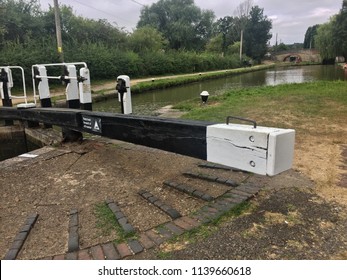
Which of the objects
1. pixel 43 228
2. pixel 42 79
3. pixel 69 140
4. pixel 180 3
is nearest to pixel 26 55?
pixel 42 79

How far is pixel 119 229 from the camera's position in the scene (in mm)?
2396

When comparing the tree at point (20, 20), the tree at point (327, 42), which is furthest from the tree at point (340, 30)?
the tree at point (20, 20)

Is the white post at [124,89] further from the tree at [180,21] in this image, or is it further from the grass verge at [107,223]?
the tree at [180,21]

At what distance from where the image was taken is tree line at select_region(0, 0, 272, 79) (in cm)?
1994

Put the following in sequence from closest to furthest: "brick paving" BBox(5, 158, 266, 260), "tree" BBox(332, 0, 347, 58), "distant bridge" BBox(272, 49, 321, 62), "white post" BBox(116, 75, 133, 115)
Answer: "brick paving" BBox(5, 158, 266, 260), "white post" BBox(116, 75, 133, 115), "tree" BBox(332, 0, 347, 58), "distant bridge" BBox(272, 49, 321, 62)

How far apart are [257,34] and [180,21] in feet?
65.9

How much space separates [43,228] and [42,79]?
410cm

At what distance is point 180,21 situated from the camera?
5000 cm

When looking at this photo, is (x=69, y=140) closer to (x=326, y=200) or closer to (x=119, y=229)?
(x=119, y=229)

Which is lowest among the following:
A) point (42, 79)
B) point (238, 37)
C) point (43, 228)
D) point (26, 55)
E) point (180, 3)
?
point (43, 228)

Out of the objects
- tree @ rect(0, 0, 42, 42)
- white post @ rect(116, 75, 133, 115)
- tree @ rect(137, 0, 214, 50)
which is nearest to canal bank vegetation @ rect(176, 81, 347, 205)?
white post @ rect(116, 75, 133, 115)

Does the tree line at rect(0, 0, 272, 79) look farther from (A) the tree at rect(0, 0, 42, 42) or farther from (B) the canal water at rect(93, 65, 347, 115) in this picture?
(B) the canal water at rect(93, 65, 347, 115)

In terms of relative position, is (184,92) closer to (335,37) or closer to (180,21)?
(335,37)

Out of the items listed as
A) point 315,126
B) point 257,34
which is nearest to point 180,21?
point 257,34
